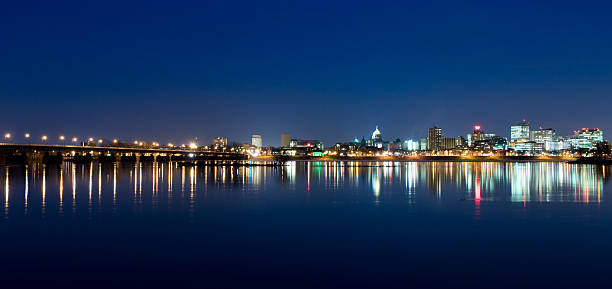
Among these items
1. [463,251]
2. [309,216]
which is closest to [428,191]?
[309,216]

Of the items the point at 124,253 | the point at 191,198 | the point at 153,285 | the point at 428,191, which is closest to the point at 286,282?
the point at 153,285

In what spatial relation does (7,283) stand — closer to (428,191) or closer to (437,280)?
(437,280)

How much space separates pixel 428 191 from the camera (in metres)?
36.9

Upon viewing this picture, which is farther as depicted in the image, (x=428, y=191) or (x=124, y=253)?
(x=428, y=191)

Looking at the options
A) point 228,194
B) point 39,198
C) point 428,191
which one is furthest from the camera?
point 428,191

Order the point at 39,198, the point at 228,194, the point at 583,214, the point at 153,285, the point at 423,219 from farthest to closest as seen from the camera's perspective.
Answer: the point at 228,194 < the point at 39,198 < the point at 583,214 < the point at 423,219 < the point at 153,285

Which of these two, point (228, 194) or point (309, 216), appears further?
point (228, 194)

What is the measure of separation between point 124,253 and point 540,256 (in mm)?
12137

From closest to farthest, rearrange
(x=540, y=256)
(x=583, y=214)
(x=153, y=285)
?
(x=153, y=285) < (x=540, y=256) < (x=583, y=214)

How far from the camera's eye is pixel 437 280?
1216 centimetres

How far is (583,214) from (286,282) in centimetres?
1788

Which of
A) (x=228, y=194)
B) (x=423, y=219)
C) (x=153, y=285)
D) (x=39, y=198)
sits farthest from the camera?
(x=228, y=194)

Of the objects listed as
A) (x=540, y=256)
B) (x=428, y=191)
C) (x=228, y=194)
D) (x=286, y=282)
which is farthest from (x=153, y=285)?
(x=428, y=191)

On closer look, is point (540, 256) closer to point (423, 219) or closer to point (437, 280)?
point (437, 280)
